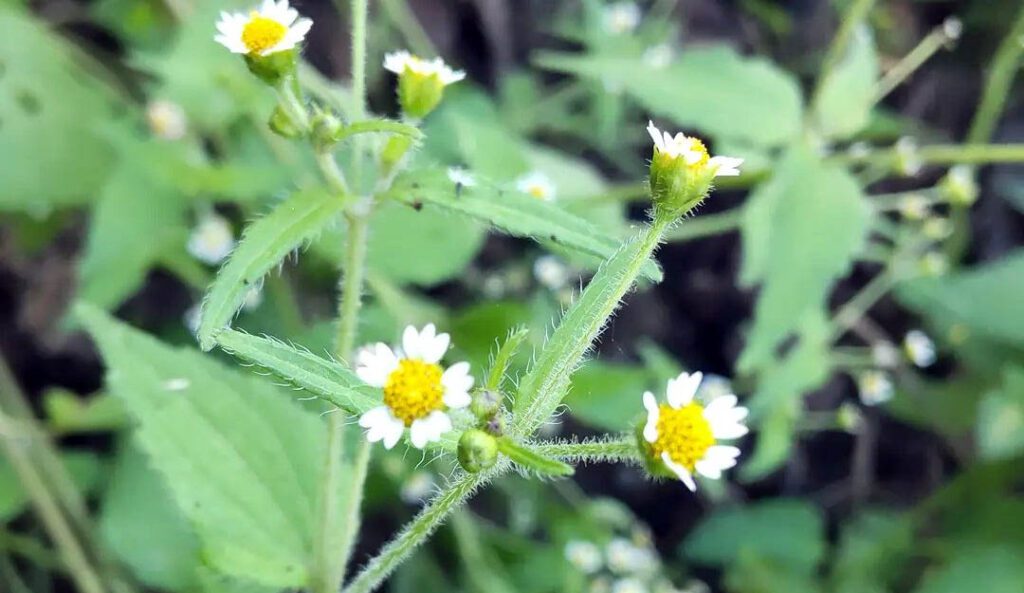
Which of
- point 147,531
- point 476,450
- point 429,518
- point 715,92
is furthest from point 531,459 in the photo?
point 715,92

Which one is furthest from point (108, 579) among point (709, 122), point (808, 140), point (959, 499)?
point (959, 499)

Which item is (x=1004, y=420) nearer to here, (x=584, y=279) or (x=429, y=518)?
(x=584, y=279)

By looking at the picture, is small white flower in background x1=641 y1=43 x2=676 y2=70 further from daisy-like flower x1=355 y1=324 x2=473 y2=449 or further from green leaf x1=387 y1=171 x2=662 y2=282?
daisy-like flower x1=355 y1=324 x2=473 y2=449

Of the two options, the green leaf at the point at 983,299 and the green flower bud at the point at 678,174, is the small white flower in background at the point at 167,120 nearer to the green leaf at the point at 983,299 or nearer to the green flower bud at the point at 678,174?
the green flower bud at the point at 678,174

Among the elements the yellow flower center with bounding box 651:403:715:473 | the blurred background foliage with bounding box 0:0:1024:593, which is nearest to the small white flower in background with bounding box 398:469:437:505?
the blurred background foliage with bounding box 0:0:1024:593

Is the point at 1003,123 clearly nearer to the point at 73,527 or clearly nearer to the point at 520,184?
the point at 520,184
